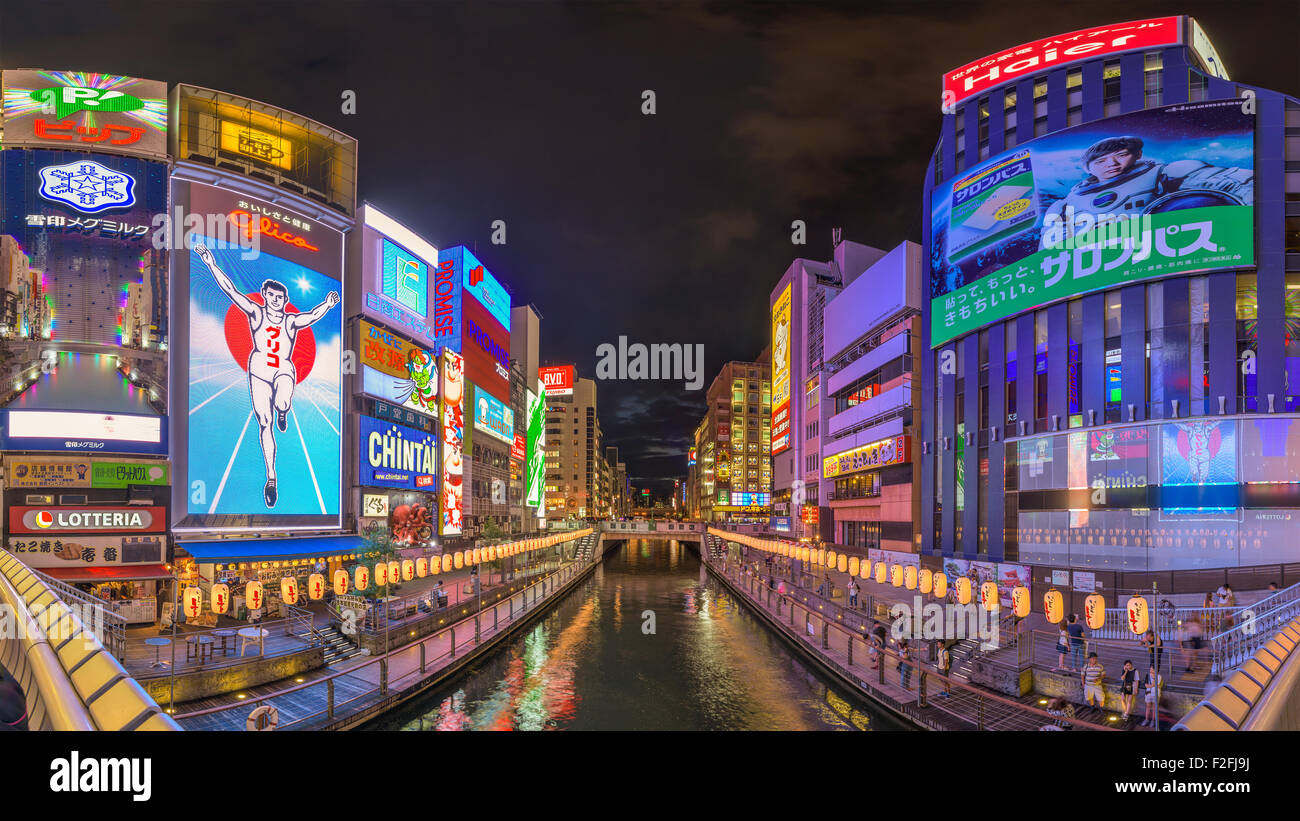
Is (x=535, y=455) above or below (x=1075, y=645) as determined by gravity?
above

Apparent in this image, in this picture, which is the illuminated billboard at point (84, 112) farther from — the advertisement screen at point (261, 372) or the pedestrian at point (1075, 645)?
the pedestrian at point (1075, 645)

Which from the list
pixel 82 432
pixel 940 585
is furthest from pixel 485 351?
pixel 940 585

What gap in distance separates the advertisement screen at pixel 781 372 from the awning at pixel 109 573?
233 feet

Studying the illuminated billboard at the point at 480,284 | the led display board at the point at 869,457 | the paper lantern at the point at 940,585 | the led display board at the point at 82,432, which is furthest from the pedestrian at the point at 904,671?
the illuminated billboard at the point at 480,284

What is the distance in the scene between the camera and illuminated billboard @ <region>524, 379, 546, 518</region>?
330 ft

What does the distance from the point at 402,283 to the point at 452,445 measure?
14.7m

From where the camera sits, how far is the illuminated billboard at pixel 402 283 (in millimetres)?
49312

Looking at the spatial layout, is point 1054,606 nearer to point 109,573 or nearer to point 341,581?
point 341,581

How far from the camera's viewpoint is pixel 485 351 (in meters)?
76.1

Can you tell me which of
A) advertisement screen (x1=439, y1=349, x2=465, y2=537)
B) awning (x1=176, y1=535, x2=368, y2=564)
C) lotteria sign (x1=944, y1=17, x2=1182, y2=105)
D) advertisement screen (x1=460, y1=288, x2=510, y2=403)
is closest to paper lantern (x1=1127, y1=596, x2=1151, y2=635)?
lotteria sign (x1=944, y1=17, x2=1182, y2=105)

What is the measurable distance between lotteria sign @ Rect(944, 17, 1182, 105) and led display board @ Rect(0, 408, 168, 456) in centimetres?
5209

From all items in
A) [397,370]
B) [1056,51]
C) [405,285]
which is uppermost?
[1056,51]

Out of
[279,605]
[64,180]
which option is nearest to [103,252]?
[64,180]

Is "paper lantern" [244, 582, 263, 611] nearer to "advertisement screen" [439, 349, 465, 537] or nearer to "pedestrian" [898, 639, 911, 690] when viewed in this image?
"pedestrian" [898, 639, 911, 690]
